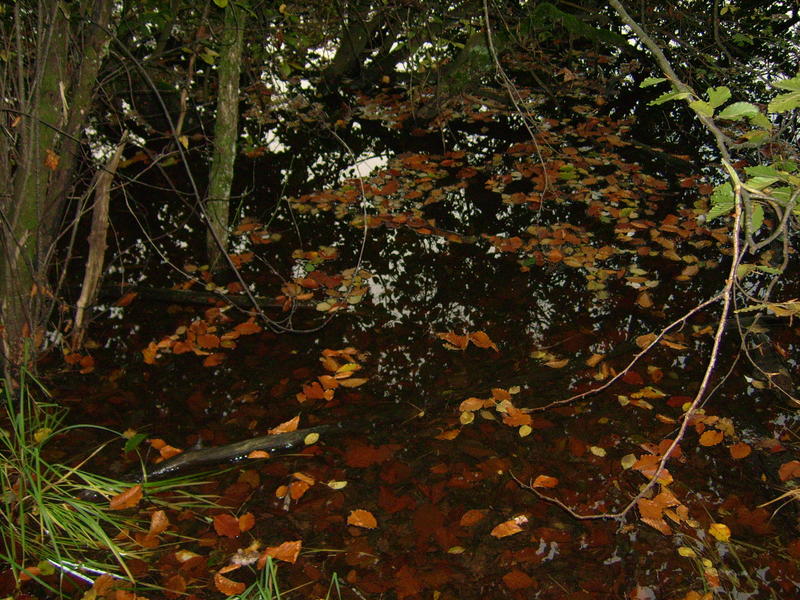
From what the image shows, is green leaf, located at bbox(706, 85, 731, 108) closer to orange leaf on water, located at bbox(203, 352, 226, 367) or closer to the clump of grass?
the clump of grass

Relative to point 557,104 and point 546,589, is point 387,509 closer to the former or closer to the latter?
point 546,589

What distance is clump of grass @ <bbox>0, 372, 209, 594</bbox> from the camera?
208 cm

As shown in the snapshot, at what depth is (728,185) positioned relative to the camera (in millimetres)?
1308

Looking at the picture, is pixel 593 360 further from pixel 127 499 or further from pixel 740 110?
pixel 127 499

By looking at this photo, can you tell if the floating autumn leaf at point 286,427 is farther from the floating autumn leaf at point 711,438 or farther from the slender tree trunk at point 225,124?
the floating autumn leaf at point 711,438

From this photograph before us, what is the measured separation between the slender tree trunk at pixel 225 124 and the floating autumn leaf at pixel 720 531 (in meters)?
3.11

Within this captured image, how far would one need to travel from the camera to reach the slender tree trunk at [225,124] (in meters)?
3.80

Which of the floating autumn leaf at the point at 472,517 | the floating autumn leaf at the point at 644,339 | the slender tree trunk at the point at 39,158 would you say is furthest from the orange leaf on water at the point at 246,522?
the floating autumn leaf at the point at 644,339

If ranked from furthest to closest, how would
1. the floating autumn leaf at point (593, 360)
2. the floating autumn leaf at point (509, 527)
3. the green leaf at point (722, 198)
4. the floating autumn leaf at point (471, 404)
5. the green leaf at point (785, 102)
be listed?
the floating autumn leaf at point (593, 360) → the floating autumn leaf at point (471, 404) → the floating autumn leaf at point (509, 527) → the green leaf at point (722, 198) → the green leaf at point (785, 102)

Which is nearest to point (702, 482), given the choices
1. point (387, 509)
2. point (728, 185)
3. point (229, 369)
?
point (387, 509)

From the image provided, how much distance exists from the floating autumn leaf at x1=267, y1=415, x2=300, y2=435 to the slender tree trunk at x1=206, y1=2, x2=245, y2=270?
4.72 feet

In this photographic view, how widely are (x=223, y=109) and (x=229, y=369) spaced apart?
184 cm

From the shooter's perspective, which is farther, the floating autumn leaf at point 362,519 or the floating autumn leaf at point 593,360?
the floating autumn leaf at point 593,360

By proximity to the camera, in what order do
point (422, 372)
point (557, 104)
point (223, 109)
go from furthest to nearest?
point (557, 104) < point (223, 109) < point (422, 372)
